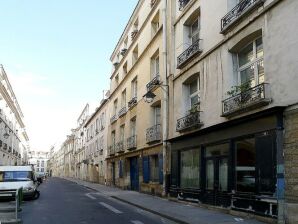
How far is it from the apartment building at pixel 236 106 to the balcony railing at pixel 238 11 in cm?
4

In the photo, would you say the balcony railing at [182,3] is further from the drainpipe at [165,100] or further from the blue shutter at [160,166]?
the blue shutter at [160,166]

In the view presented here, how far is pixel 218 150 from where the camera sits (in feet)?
57.3

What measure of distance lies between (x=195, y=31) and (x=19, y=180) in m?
11.7

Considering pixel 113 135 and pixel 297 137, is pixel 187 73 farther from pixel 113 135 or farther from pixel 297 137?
pixel 113 135

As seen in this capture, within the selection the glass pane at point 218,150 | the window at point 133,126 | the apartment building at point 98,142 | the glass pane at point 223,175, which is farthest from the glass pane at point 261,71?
the apartment building at point 98,142

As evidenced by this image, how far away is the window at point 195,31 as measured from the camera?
69.3ft

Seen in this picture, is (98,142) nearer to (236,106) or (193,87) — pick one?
(193,87)

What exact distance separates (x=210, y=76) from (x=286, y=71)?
18.4 feet

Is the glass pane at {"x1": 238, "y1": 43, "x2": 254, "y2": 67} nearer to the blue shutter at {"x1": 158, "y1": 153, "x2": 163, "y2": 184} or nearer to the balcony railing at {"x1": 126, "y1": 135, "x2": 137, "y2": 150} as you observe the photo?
the blue shutter at {"x1": 158, "y1": 153, "x2": 163, "y2": 184}

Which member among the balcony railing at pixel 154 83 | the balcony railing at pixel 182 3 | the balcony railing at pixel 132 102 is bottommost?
the balcony railing at pixel 132 102

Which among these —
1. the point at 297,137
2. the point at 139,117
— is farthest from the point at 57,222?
the point at 139,117

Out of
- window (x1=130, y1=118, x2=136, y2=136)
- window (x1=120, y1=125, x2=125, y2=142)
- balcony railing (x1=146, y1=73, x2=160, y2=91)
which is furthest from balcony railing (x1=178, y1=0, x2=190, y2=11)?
window (x1=120, y1=125, x2=125, y2=142)

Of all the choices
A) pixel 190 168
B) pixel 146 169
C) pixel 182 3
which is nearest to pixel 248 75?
pixel 190 168

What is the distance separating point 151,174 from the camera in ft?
89.8
